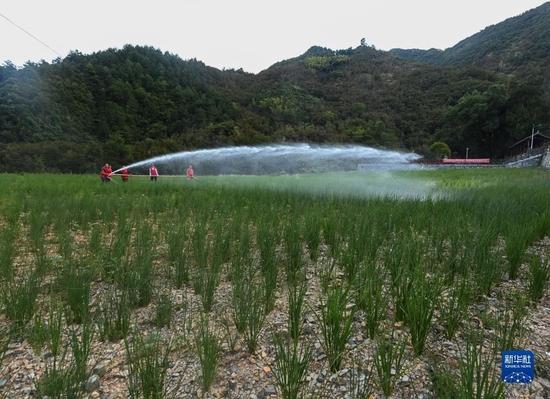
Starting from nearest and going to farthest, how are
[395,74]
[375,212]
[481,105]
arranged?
[375,212] → [481,105] → [395,74]

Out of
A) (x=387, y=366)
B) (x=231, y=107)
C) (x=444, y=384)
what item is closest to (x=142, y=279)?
(x=387, y=366)

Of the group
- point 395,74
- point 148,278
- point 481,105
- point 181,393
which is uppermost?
point 395,74

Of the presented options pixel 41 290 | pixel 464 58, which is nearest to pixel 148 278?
pixel 41 290

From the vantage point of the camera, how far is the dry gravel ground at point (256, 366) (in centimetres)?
214

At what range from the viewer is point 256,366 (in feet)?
7.86

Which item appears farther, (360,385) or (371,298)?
(371,298)

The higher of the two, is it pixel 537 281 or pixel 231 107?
pixel 231 107

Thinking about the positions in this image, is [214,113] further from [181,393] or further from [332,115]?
[181,393]

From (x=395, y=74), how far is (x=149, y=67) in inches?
3143

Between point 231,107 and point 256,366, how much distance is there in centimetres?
7035

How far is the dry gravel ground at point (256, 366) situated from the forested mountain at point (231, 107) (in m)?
39.2

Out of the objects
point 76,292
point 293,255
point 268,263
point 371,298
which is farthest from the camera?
point 293,255

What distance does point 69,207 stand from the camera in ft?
23.4

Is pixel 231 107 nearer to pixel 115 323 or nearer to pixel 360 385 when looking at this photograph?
pixel 115 323
